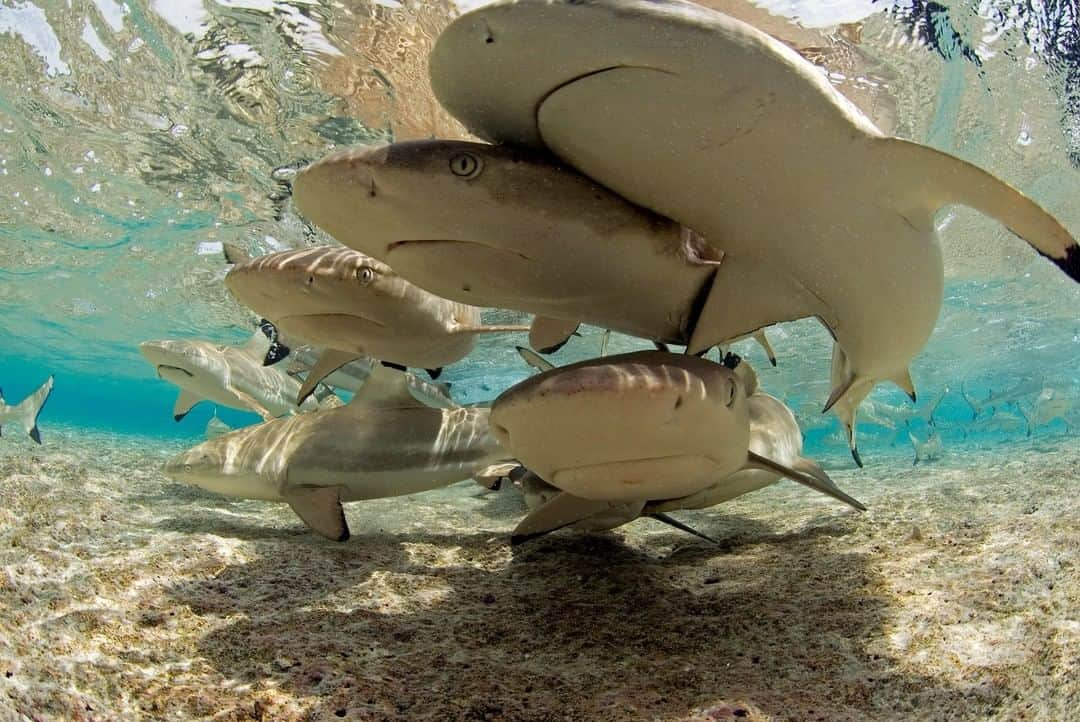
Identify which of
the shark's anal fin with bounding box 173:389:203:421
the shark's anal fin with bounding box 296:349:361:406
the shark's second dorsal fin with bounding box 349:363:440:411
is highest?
the shark's anal fin with bounding box 296:349:361:406

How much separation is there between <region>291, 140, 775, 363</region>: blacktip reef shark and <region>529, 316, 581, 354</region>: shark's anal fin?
29.8 inches

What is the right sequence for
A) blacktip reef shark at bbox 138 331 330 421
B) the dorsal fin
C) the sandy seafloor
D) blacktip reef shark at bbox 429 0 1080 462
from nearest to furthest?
1. blacktip reef shark at bbox 429 0 1080 462
2. the sandy seafloor
3. blacktip reef shark at bbox 138 331 330 421
4. the dorsal fin

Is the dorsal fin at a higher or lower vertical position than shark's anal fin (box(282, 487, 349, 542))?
lower

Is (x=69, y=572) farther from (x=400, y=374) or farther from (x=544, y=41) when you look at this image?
(x=544, y=41)

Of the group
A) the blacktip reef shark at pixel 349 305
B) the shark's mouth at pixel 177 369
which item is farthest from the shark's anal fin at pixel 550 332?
the shark's mouth at pixel 177 369

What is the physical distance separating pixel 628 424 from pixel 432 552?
280 cm

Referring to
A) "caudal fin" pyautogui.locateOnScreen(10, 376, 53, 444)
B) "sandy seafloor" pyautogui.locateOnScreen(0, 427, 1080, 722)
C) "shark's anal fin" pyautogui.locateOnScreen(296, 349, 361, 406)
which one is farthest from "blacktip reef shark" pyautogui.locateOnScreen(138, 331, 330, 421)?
"sandy seafloor" pyautogui.locateOnScreen(0, 427, 1080, 722)

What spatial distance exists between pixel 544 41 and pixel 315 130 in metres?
9.26

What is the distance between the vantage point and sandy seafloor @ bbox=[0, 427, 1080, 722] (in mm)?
2225

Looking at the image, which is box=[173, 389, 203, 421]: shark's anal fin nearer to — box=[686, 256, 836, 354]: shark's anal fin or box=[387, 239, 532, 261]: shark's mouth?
box=[387, 239, 532, 261]: shark's mouth

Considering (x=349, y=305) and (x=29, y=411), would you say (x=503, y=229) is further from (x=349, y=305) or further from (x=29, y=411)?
(x=29, y=411)

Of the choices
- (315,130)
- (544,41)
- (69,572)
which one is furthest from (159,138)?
(544,41)

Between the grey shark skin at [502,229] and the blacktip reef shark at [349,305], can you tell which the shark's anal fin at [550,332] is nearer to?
the blacktip reef shark at [349,305]

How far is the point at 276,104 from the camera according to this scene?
9445mm
